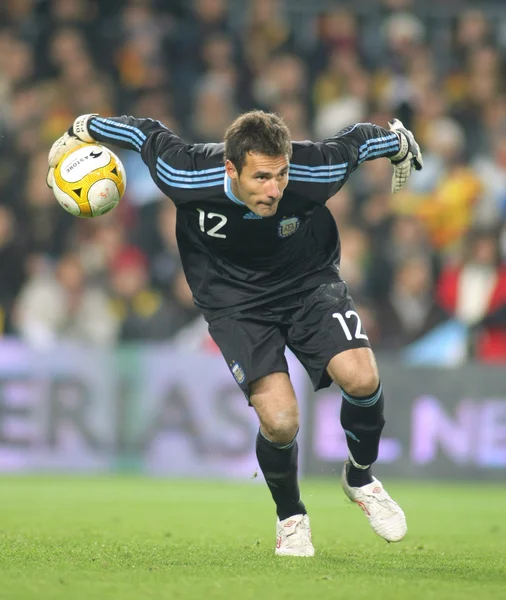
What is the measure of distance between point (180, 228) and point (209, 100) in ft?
23.3

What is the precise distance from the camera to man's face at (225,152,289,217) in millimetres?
5602

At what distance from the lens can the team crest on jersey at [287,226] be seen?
19.7 ft

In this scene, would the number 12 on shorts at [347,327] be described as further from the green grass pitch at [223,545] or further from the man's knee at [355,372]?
the green grass pitch at [223,545]

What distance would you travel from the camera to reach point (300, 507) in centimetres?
624

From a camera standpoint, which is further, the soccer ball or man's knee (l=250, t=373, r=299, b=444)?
the soccer ball

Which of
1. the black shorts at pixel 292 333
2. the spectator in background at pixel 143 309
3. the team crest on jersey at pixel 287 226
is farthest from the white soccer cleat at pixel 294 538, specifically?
the spectator in background at pixel 143 309

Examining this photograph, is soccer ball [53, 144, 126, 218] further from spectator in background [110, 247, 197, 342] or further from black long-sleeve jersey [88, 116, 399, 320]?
spectator in background [110, 247, 197, 342]

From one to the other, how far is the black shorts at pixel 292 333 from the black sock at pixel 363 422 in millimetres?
187

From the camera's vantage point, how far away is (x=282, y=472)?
6.16 m

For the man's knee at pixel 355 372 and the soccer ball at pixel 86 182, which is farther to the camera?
the soccer ball at pixel 86 182

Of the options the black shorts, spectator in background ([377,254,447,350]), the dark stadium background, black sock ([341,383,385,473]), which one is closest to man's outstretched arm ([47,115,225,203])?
the black shorts

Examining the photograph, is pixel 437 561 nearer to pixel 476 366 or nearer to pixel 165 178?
pixel 165 178

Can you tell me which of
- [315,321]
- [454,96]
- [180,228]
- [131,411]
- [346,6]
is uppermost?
[346,6]

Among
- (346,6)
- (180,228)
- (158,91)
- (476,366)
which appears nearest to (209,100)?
(158,91)
